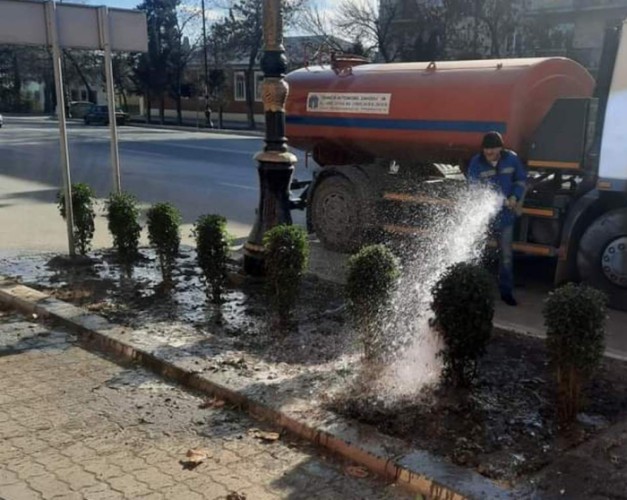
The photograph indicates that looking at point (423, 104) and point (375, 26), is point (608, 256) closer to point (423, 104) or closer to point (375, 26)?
point (423, 104)

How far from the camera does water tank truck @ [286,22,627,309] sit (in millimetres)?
6555

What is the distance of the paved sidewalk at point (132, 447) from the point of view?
137 inches

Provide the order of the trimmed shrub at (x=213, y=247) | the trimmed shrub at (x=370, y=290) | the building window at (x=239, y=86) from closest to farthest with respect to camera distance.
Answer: the trimmed shrub at (x=370, y=290) → the trimmed shrub at (x=213, y=247) → the building window at (x=239, y=86)

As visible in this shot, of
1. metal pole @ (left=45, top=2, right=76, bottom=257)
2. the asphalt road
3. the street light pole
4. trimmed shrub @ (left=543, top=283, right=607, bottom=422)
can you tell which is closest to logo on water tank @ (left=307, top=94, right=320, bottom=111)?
the street light pole

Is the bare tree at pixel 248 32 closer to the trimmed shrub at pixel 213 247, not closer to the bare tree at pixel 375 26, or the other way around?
the bare tree at pixel 375 26

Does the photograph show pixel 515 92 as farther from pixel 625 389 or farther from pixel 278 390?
pixel 278 390

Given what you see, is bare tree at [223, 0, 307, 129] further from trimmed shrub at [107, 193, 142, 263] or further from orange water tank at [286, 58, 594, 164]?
trimmed shrub at [107, 193, 142, 263]

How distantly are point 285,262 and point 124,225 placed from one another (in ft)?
9.62

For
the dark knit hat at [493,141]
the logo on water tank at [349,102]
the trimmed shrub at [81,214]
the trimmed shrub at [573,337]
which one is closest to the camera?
the trimmed shrub at [573,337]

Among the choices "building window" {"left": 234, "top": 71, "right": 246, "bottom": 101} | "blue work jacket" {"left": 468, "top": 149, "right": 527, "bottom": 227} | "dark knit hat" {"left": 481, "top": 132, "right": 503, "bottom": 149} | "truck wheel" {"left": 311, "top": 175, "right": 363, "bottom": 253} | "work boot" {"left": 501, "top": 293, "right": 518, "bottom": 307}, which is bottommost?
"work boot" {"left": 501, "top": 293, "right": 518, "bottom": 307}

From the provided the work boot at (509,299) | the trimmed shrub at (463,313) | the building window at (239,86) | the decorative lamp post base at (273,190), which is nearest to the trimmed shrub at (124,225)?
the decorative lamp post base at (273,190)

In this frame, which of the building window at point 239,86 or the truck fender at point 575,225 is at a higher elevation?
the building window at point 239,86

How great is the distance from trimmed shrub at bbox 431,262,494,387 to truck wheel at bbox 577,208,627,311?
8.98 ft

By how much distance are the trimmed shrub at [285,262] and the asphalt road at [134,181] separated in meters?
4.64
